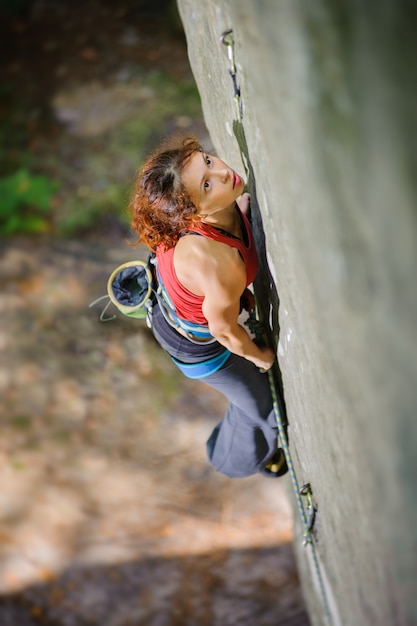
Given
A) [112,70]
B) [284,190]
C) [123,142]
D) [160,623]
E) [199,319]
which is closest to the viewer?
[284,190]

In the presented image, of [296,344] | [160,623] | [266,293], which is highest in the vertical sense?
[266,293]

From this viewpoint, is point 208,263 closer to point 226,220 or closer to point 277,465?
point 226,220

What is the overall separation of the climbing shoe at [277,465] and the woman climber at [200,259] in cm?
59

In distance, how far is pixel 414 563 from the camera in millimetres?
983

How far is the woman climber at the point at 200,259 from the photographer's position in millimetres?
1741

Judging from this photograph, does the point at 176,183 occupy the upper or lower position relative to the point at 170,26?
lower

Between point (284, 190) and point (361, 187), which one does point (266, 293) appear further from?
point (361, 187)

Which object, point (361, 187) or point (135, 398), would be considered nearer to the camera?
point (361, 187)

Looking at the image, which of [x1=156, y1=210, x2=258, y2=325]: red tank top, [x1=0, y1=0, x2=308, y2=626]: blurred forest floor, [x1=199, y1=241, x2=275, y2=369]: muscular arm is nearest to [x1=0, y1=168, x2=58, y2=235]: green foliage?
[x1=0, y1=0, x2=308, y2=626]: blurred forest floor

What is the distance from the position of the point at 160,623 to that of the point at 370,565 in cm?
320

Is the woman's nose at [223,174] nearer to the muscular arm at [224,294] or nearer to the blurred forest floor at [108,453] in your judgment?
the muscular arm at [224,294]

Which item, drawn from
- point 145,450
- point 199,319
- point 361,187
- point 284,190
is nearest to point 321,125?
point 361,187

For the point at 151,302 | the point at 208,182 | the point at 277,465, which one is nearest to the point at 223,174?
the point at 208,182

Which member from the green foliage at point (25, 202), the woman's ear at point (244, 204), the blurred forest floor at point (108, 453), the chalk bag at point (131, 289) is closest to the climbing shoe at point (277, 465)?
the chalk bag at point (131, 289)
